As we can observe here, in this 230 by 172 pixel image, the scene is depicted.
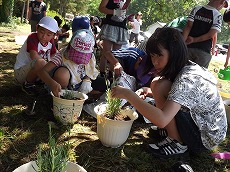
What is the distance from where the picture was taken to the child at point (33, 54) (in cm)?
254

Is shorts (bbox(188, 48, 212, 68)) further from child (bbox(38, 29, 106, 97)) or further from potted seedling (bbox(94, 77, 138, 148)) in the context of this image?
potted seedling (bbox(94, 77, 138, 148))

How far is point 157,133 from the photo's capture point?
7.39 ft

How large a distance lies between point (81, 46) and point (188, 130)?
3.50 ft

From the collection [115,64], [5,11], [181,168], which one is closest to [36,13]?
[115,64]

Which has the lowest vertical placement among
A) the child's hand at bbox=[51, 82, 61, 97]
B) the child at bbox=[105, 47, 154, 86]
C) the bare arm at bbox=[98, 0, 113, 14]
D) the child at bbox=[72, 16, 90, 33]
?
the child's hand at bbox=[51, 82, 61, 97]

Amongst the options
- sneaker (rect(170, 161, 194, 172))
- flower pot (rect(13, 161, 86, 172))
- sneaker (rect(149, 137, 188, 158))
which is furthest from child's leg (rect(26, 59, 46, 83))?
sneaker (rect(170, 161, 194, 172))

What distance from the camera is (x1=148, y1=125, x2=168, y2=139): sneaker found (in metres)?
2.18

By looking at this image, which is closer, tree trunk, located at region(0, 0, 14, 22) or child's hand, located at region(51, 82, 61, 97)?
child's hand, located at region(51, 82, 61, 97)

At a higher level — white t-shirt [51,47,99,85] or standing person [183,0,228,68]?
standing person [183,0,228,68]

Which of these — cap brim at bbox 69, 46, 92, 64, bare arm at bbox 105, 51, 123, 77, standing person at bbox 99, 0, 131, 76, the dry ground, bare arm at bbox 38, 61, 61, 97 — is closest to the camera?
the dry ground

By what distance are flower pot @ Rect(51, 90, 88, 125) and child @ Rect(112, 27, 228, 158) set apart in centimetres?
40

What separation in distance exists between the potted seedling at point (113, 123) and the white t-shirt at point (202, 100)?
0.40 meters

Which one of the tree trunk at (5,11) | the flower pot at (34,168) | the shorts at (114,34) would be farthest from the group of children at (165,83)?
the tree trunk at (5,11)

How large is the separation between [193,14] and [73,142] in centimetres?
220
